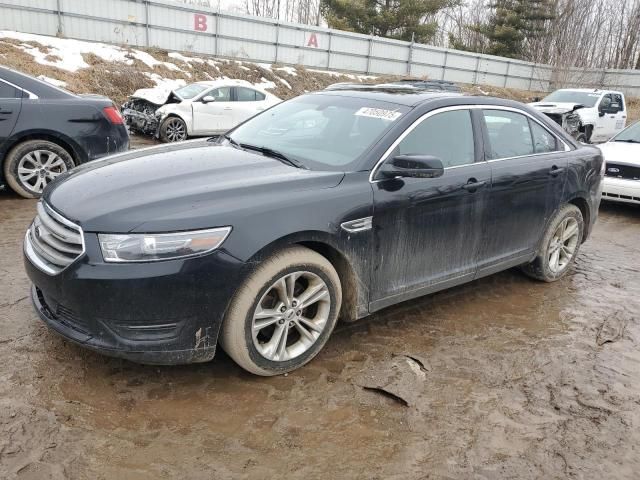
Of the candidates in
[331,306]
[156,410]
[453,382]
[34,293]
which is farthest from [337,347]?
[34,293]

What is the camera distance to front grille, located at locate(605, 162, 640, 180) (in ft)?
24.6

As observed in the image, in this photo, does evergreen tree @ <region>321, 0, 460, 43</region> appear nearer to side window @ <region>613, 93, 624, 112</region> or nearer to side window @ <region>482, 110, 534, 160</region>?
side window @ <region>613, 93, 624, 112</region>

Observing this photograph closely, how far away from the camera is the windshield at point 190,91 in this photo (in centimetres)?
1203

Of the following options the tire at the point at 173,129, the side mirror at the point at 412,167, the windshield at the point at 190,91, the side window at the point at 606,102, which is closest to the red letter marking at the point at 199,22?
the windshield at the point at 190,91

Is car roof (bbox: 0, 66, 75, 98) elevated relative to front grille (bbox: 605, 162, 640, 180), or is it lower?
elevated

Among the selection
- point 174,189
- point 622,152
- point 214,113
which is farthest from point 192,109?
point 174,189

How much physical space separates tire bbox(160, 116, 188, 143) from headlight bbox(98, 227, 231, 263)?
368 inches

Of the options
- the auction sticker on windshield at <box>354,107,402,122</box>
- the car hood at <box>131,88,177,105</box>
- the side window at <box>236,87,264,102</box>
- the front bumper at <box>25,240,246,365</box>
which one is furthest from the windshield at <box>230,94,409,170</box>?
the car hood at <box>131,88,177,105</box>

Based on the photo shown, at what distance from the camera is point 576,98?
574 inches

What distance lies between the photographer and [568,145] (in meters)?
4.69

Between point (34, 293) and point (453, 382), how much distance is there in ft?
8.32

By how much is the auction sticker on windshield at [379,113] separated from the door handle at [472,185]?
69 cm

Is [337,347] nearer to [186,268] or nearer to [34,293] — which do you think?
[186,268]

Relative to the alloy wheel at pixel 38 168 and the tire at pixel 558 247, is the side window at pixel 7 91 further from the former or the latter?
the tire at pixel 558 247
